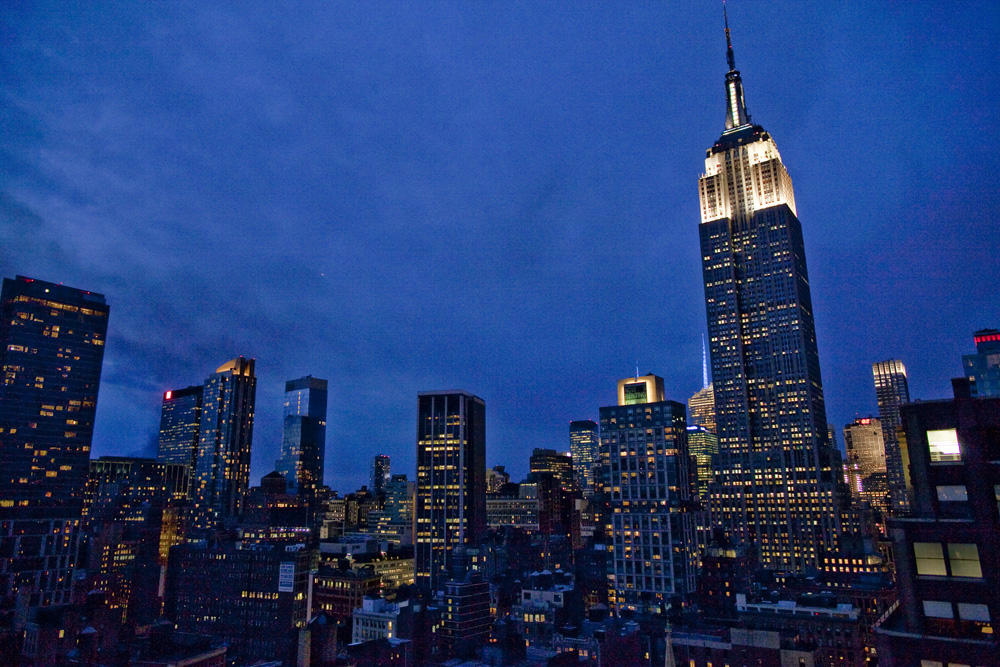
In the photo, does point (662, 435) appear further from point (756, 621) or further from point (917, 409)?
point (917, 409)

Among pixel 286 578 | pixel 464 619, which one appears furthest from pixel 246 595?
pixel 464 619

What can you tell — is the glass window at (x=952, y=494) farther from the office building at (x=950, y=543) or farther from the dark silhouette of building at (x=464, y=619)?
the dark silhouette of building at (x=464, y=619)

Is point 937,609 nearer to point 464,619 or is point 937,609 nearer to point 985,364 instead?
point 464,619

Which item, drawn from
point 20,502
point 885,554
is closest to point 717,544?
point 885,554

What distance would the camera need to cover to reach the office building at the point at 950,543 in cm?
2566

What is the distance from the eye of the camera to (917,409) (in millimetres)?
28453

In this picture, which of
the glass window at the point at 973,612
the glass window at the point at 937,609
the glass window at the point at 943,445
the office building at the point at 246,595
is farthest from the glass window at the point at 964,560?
the office building at the point at 246,595

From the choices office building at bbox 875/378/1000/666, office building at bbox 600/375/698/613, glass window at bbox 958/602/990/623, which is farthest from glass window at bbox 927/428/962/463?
office building at bbox 600/375/698/613

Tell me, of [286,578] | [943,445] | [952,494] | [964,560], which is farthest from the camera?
[286,578]

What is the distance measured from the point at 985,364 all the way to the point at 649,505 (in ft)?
357

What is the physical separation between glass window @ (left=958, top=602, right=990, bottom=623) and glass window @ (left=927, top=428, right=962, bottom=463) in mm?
6015

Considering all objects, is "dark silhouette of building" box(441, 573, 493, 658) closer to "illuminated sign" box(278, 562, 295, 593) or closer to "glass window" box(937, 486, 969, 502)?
"illuminated sign" box(278, 562, 295, 593)

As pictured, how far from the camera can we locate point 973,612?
25.9m

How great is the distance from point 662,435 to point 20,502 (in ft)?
648
